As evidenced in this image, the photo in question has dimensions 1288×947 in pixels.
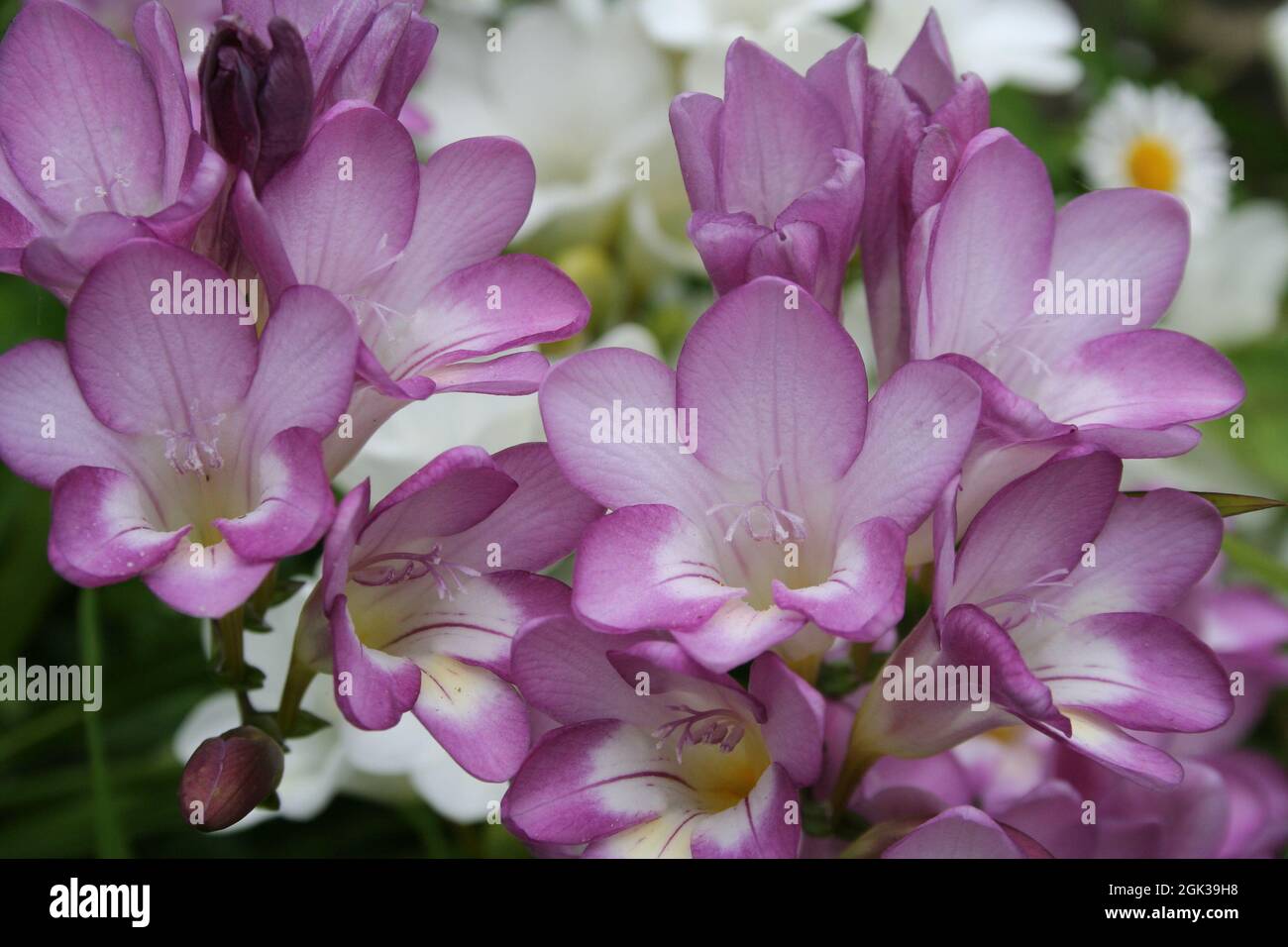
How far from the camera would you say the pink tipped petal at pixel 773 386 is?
1.53 feet

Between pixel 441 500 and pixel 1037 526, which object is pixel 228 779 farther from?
pixel 1037 526

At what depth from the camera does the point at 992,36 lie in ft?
3.24

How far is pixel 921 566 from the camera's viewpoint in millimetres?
550

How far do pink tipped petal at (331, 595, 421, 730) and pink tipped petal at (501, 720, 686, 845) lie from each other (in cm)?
6

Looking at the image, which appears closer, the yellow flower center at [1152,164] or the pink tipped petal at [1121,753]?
the pink tipped petal at [1121,753]

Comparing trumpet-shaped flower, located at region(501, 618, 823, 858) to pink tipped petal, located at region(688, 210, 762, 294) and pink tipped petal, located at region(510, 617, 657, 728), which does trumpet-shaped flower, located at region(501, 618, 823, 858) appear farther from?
pink tipped petal, located at region(688, 210, 762, 294)

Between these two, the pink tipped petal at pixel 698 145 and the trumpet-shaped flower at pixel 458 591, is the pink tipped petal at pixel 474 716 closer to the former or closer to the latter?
the trumpet-shaped flower at pixel 458 591

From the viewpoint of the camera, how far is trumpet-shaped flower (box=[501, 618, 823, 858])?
462 millimetres

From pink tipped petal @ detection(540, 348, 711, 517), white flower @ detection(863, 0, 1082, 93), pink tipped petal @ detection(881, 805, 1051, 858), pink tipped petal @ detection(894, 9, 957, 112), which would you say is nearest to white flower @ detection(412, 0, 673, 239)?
white flower @ detection(863, 0, 1082, 93)

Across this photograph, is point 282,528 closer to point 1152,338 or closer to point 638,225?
point 1152,338

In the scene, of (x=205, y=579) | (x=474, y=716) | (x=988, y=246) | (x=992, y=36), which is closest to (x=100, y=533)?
(x=205, y=579)

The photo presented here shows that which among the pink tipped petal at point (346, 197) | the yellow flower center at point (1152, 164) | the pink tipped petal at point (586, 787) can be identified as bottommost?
the pink tipped petal at point (586, 787)

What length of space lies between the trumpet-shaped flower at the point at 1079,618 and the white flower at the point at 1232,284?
67 cm

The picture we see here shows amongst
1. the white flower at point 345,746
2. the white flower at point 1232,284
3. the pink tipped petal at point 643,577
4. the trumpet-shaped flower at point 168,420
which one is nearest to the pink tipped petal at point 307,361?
the trumpet-shaped flower at point 168,420
